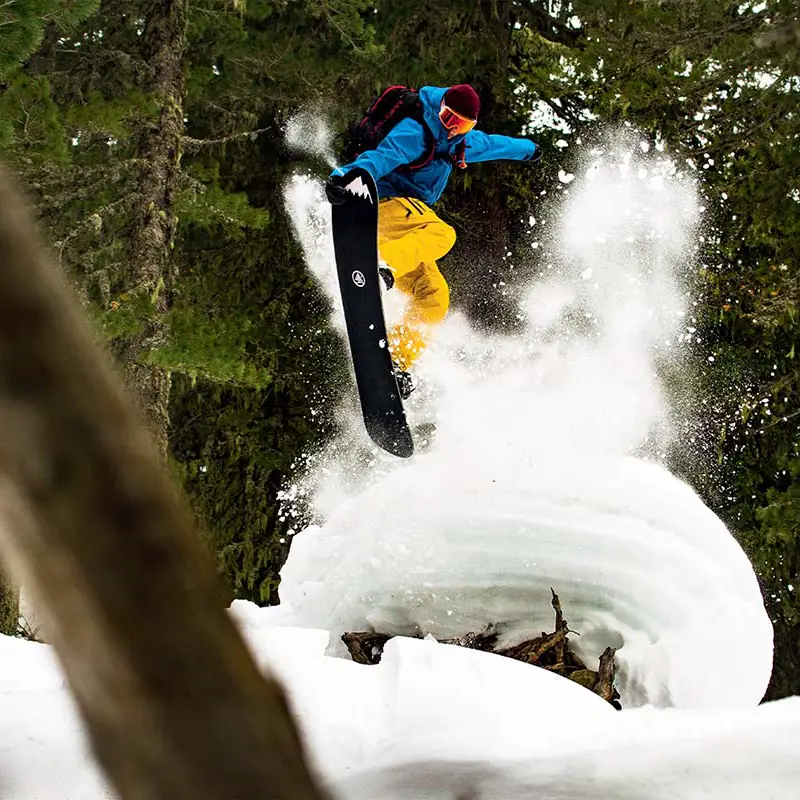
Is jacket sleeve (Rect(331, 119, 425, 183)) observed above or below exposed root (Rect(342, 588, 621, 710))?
above

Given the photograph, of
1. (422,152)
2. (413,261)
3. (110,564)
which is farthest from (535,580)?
(110,564)

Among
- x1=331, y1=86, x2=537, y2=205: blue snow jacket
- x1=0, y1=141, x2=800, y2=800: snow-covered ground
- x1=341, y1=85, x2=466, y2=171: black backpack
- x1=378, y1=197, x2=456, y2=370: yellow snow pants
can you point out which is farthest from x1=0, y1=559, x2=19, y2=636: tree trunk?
x1=341, y1=85, x2=466, y2=171: black backpack

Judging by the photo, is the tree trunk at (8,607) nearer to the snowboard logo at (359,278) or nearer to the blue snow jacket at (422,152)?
the snowboard logo at (359,278)

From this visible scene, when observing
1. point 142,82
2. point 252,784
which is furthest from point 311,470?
point 252,784

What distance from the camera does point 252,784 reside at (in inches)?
30.3

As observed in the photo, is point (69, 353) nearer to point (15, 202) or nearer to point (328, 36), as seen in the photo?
point (15, 202)

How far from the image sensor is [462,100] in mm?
5012

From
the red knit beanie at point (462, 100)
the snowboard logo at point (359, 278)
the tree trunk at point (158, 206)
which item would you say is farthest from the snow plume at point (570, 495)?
the red knit beanie at point (462, 100)

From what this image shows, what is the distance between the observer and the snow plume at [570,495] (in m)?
3.83

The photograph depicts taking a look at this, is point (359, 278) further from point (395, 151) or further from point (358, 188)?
point (395, 151)

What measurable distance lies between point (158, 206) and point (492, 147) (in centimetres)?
242

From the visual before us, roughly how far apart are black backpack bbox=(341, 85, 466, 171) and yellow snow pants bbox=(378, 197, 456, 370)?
0.45m

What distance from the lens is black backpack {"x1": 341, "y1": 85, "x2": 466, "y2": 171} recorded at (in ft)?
17.1

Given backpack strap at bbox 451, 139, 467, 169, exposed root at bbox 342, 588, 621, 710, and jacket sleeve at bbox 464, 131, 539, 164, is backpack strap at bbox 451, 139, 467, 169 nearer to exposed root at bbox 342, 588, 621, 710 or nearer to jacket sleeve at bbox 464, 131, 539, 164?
jacket sleeve at bbox 464, 131, 539, 164
